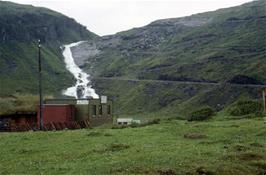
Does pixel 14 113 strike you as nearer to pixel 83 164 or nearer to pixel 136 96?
pixel 83 164

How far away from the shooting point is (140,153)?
30.5m

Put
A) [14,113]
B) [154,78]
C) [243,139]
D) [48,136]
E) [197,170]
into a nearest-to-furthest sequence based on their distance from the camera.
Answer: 1. [197,170]
2. [243,139]
3. [48,136]
4. [14,113]
5. [154,78]

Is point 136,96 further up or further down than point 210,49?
further down

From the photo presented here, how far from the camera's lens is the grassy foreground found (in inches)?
1013

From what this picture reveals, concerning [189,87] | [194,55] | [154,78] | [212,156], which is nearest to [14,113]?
[212,156]

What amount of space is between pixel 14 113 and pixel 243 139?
51.1m

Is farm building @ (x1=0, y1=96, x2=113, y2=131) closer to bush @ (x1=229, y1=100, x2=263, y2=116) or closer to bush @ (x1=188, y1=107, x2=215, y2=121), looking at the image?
bush @ (x1=188, y1=107, x2=215, y2=121)

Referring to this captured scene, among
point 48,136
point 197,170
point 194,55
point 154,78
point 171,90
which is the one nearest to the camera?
point 197,170

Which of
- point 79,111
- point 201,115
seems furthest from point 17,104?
point 201,115

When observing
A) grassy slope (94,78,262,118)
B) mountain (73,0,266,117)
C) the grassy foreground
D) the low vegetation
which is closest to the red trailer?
the low vegetation

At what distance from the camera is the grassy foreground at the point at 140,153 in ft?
84.4

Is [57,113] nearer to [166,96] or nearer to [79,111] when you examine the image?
[79,111]

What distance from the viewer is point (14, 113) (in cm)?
8212

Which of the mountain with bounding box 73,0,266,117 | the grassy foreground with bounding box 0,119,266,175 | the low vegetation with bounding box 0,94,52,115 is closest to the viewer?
the grassy foreground with bounding box 0,119,266,175
